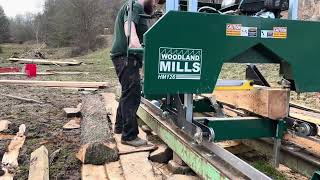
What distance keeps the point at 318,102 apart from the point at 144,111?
3.66m

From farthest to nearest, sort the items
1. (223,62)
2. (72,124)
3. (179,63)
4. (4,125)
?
(72,124), (4,125), (223,62), (179,63)

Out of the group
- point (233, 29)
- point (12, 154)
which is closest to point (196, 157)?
point (233, 29)

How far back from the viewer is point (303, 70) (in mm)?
3467

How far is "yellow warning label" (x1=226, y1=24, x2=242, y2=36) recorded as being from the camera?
10.5 ft

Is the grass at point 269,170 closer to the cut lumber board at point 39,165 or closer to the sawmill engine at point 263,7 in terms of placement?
the sawmill engine at point 263,7

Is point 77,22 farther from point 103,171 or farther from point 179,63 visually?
point 179,63

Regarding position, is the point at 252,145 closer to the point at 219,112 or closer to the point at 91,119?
the point at 219,112

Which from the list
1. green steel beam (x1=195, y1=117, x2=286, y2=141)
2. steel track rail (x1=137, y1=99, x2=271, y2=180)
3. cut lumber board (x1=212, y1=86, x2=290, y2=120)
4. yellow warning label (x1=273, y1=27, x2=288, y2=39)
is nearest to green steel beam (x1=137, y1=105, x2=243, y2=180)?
steel track rail (x1=137, y1=99, x2=271, y2=180)

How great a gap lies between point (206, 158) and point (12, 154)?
7.38ft

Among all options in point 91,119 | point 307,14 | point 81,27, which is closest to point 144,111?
point 91,119

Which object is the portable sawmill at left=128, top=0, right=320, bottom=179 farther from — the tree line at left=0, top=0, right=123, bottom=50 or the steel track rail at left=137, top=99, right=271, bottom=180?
the tree line at left=0, top=0, right=123, bottom=50

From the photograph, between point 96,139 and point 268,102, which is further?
point 96,139

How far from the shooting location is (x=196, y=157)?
3.32 meters

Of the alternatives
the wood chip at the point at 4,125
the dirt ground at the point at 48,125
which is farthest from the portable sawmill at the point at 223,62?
the wood chip at the point at 4,125
